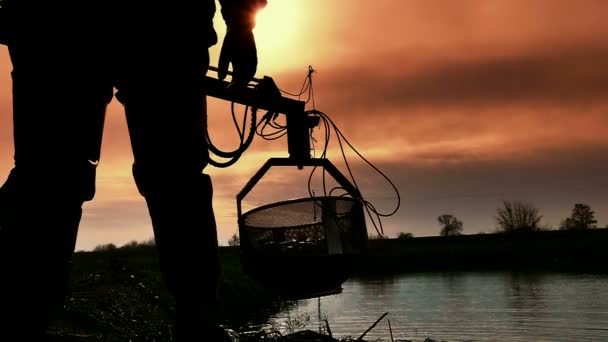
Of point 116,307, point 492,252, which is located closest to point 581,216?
point 492,252

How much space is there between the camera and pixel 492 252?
80250mm

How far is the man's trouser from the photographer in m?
2.25

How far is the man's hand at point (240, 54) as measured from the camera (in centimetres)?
308

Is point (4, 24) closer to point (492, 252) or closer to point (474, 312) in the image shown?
point (474, 312)

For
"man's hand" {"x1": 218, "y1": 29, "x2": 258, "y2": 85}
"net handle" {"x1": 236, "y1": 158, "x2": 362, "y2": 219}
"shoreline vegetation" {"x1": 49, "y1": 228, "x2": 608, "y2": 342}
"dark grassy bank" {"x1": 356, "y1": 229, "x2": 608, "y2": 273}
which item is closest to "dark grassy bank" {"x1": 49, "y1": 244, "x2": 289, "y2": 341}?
"shoreline vegetation" {"x1": 49, "y1": 228, "x2": 608, "y2": 342}

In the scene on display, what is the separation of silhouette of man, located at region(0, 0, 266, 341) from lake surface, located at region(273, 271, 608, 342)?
14.1 m

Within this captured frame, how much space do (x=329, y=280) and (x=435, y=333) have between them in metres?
18.9

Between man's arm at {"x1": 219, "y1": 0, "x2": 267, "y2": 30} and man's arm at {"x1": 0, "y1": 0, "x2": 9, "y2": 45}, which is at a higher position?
man's arm at {"x1": 219, "y1": 0, "x2": 267, "y2": 30}

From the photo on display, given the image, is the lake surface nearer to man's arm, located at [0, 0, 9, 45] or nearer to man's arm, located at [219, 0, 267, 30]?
man's arm, located at [219, 0, 267, 30]

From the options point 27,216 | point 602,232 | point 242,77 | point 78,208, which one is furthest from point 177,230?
point 602,232

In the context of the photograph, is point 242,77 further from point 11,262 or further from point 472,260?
point 472,260

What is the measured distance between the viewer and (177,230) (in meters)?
2.38

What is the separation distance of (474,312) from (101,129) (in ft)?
101

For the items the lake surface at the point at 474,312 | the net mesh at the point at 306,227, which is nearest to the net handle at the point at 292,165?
the net mesh at the point at 306,227
